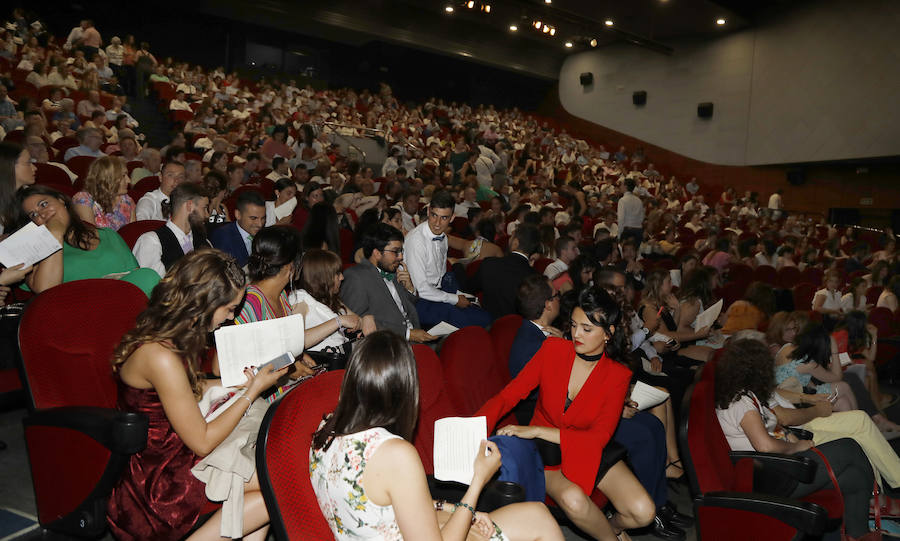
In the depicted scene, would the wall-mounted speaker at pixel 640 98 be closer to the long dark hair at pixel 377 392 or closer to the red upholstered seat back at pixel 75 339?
the red upholstered seat back at pixel 75 339

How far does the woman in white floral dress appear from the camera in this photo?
143 cm

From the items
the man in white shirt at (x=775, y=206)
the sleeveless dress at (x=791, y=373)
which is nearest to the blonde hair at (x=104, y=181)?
the sleeveless dress at (x=791, y=373)

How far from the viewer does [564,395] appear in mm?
2551

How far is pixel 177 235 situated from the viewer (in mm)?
3244

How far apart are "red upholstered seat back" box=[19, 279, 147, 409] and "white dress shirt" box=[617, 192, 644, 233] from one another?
6906 millimetres

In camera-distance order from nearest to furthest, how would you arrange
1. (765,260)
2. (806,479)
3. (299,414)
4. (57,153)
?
(299,414) → (806,479) → (57,153) → (765,260)

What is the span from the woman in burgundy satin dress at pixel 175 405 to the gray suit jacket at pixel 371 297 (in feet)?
4.62

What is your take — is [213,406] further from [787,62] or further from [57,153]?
[787,62]

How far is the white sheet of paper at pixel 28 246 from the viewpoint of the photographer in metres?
2.32

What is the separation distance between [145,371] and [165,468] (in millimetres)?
302

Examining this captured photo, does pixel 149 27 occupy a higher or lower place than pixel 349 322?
higher

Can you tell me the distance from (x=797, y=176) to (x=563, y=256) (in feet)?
40.4

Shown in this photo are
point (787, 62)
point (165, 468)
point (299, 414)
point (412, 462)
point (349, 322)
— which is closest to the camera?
point (412, 462)

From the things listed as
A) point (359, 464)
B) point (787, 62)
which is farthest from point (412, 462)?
point (787, 62)
